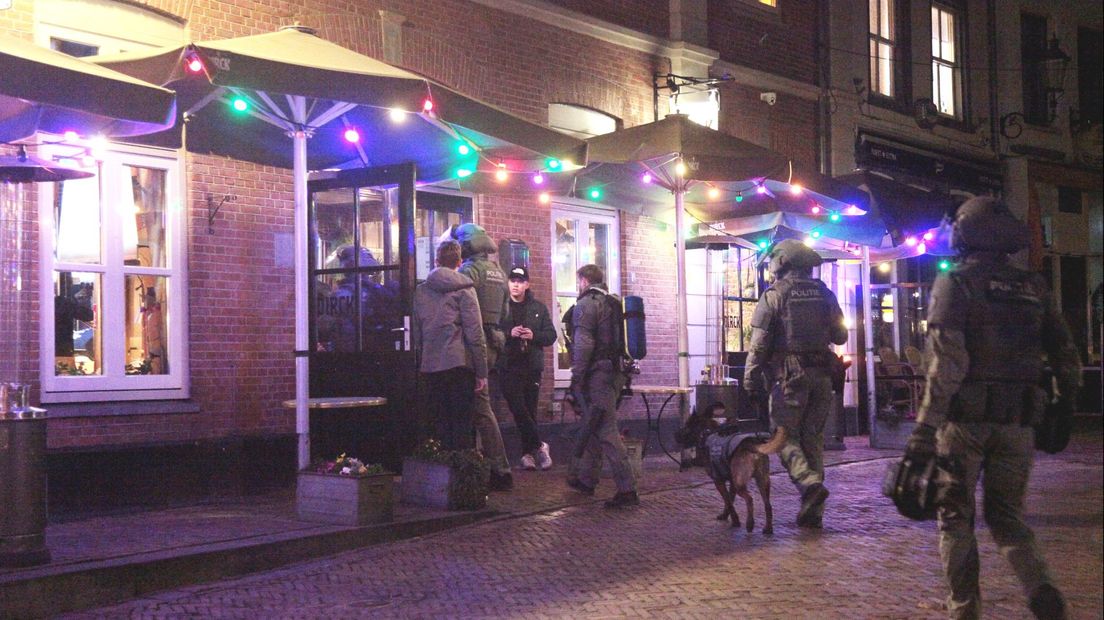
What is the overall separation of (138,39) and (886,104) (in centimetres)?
1323

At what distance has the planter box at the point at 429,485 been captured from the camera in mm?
9008

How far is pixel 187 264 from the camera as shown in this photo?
1019 cm

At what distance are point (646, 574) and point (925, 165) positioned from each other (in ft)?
48.8

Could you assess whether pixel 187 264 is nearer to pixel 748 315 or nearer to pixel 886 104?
pixel 748 315

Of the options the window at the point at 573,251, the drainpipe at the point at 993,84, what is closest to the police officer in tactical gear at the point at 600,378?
the window at the point at 573,251

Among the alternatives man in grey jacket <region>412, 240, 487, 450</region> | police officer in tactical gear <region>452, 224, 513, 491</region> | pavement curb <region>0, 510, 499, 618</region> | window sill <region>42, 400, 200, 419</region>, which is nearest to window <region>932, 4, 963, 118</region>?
police officer in tactical gear <region>452, 224, 513, 491</region>

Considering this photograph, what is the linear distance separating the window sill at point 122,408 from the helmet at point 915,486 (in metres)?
6.26

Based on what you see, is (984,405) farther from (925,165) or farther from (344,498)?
(925,165)

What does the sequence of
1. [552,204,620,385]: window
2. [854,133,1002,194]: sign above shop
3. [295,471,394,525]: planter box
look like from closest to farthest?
[295,471,394,525]: planter box → [552,204,620,385]: window → [854,133,1002,194]: sign above shop

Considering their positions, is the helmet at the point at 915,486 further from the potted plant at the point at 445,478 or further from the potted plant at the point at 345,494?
the potted plant at the point at 445,478

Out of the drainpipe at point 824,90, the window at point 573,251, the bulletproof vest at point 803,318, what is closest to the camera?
the bulletproof vest at point 803,318

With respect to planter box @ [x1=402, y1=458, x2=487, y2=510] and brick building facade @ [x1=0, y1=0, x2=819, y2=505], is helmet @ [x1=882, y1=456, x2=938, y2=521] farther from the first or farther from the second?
brick building facade @ [x1=0, y1=0, x2=819, y2=505]

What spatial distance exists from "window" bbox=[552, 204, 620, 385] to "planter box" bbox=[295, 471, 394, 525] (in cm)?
552

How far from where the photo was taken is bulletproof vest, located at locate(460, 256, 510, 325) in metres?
10.2
